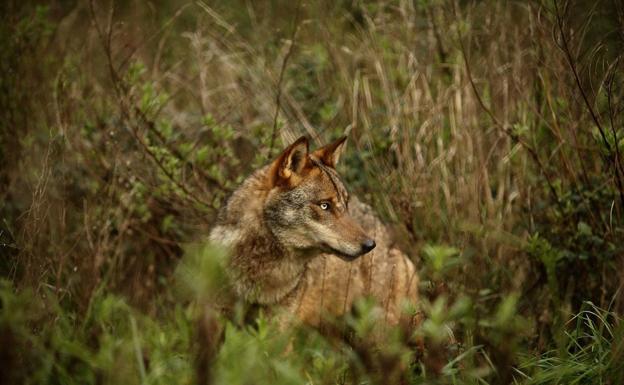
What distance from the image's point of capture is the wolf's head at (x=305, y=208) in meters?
4.35

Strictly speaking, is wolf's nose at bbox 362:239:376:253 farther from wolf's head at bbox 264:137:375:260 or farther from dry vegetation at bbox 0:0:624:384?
dry vegetation at bbox 0:0:624:384

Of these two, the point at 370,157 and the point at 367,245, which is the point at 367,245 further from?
the point at 370,157

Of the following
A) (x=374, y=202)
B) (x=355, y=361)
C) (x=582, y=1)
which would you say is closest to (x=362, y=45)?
(x=374, y=202)

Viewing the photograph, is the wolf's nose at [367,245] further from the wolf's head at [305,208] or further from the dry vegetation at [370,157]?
the dry vegetation at [370,157]

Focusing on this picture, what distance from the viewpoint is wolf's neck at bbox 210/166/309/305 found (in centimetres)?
450

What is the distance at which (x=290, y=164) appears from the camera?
4430 millimetres

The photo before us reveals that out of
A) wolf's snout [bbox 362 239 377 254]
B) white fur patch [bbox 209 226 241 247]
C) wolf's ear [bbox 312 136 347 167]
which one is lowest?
wolf's snout [bbox 362 239 377 254]

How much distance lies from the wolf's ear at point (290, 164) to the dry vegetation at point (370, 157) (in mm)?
851

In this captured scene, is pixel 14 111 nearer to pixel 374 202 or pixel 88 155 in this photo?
pixel 88 155

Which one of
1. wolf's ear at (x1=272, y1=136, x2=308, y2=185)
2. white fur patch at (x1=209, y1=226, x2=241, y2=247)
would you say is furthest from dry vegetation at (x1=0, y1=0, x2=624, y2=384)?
wolf's ear at (x1=272, y1=136, x2=308, y2=185)

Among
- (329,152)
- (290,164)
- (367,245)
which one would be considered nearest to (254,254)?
(290,164)

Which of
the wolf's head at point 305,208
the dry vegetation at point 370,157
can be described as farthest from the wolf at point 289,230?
the dry vegetation at point 370,157

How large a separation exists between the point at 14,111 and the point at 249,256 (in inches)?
115

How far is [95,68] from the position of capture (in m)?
6.77
